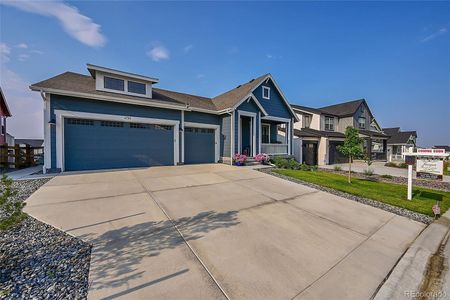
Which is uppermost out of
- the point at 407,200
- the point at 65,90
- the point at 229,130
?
the point at 65,90

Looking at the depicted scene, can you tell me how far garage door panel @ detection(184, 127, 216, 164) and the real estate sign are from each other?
10627 millimetres

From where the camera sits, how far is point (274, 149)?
15.2m

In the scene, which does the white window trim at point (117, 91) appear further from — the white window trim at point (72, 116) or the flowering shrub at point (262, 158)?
the flowering shrub at point (262, 158)

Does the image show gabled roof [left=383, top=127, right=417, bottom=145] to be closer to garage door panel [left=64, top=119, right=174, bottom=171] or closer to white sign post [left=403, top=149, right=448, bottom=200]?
white sign post [left=403, top=149, right=448, bottom=200]

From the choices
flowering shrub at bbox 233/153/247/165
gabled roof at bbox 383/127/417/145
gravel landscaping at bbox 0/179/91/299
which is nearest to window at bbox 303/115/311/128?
flowering shrub at bbox 233/153/247/165

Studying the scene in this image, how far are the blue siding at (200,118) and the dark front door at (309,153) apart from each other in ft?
32.5

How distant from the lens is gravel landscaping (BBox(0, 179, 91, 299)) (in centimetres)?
212

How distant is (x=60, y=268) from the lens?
8.23 ft

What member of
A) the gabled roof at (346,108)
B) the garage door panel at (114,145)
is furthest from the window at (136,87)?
the gabled roof at (346,108)

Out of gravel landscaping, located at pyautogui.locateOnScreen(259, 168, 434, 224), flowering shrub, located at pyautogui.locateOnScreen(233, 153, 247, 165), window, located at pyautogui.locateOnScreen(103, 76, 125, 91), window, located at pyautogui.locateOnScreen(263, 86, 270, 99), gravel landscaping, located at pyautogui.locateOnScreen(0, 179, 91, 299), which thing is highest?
window, located at pyautogui.locateOnScreen(263, 86, 270, 99)

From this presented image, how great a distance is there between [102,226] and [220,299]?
2.88 m

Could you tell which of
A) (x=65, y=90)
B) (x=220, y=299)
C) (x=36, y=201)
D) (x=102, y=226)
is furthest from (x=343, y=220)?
(x=65, y=90)

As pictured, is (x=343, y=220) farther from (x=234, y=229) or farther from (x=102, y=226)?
(x=102, y=226)

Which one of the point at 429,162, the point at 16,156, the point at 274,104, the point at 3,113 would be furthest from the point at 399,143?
the point at 3,113
